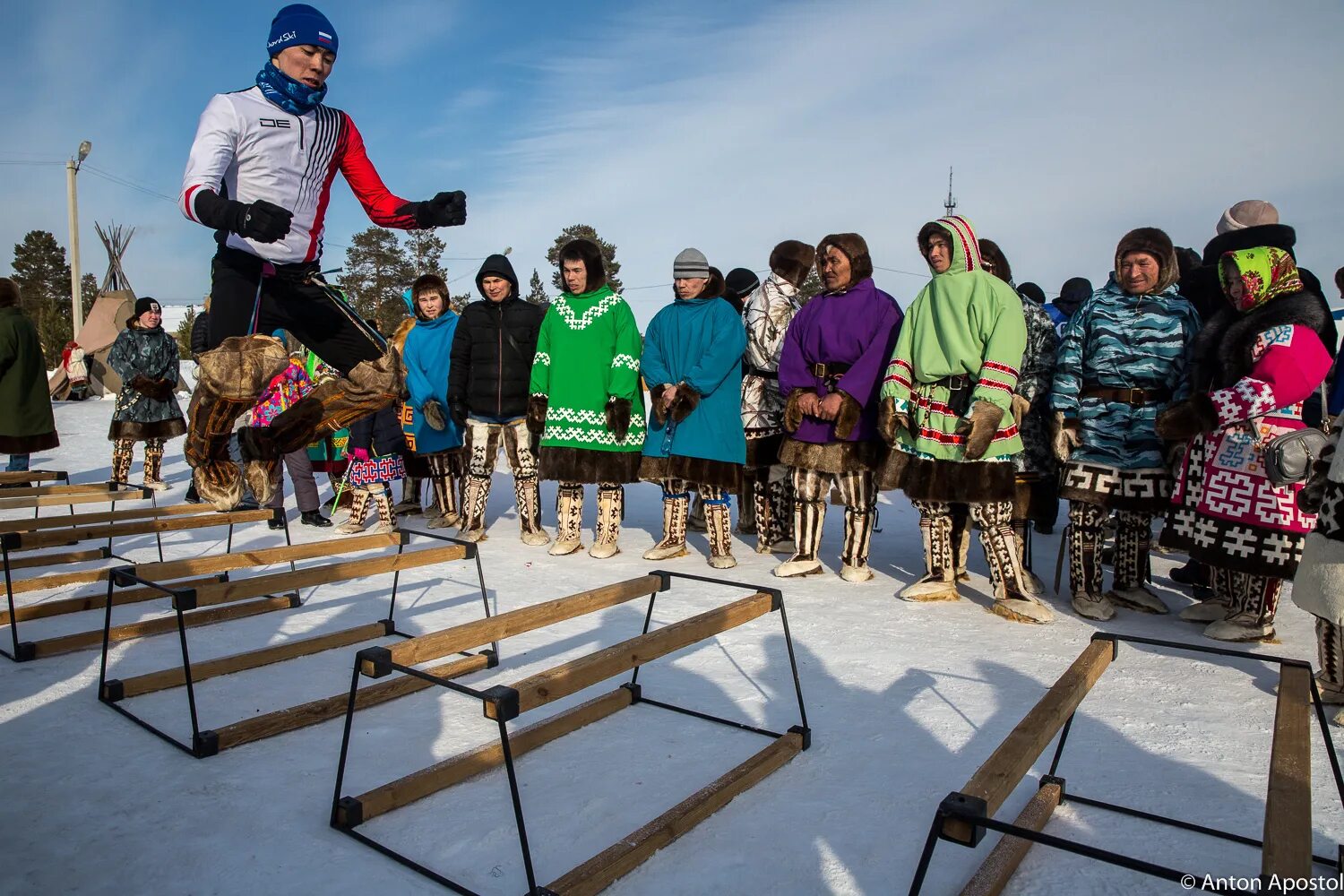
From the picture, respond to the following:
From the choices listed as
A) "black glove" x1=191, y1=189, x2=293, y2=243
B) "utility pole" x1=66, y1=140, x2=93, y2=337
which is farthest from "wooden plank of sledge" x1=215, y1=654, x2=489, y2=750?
"utility pole" x1=66, y1=140, x2=93, y2=337

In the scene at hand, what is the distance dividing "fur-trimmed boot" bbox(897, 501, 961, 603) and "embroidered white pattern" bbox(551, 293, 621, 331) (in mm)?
2613

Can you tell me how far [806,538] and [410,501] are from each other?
4286mm

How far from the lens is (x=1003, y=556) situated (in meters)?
4.81

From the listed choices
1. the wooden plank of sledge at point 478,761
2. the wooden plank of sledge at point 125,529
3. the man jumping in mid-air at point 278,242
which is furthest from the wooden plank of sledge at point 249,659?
the wooden plank of sledge at point 478,761

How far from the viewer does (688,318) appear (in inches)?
240

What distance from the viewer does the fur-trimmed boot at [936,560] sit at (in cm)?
Result: 509

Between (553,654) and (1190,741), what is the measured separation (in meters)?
2.46

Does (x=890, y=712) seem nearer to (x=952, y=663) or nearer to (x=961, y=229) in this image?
(x=952, y=663)

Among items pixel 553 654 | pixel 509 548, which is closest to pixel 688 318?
pixel 509 548

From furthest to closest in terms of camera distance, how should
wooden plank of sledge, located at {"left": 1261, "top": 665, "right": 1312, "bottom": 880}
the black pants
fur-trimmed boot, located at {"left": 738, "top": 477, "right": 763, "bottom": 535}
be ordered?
1. fur-trimmed boot, located at {"left": 738, "top": 477, "right": 763, "bottom": 535}
2. the black pants
3. wooden plank of sledge, located at {"left": 1261, "top": 665, "right": 1312, "bottom": 880}

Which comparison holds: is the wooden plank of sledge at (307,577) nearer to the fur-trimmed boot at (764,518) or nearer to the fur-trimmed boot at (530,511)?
the fur-trimmed boot at (530,511)

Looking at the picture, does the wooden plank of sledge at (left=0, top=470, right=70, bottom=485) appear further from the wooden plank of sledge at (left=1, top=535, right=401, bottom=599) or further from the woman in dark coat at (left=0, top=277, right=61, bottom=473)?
the wooden plank of sledge at (left=1, top=535, right=401, bottom=599)

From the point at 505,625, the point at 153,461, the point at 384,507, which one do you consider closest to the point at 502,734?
the point at 505,625

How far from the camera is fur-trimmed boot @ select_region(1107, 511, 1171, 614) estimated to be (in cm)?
484
